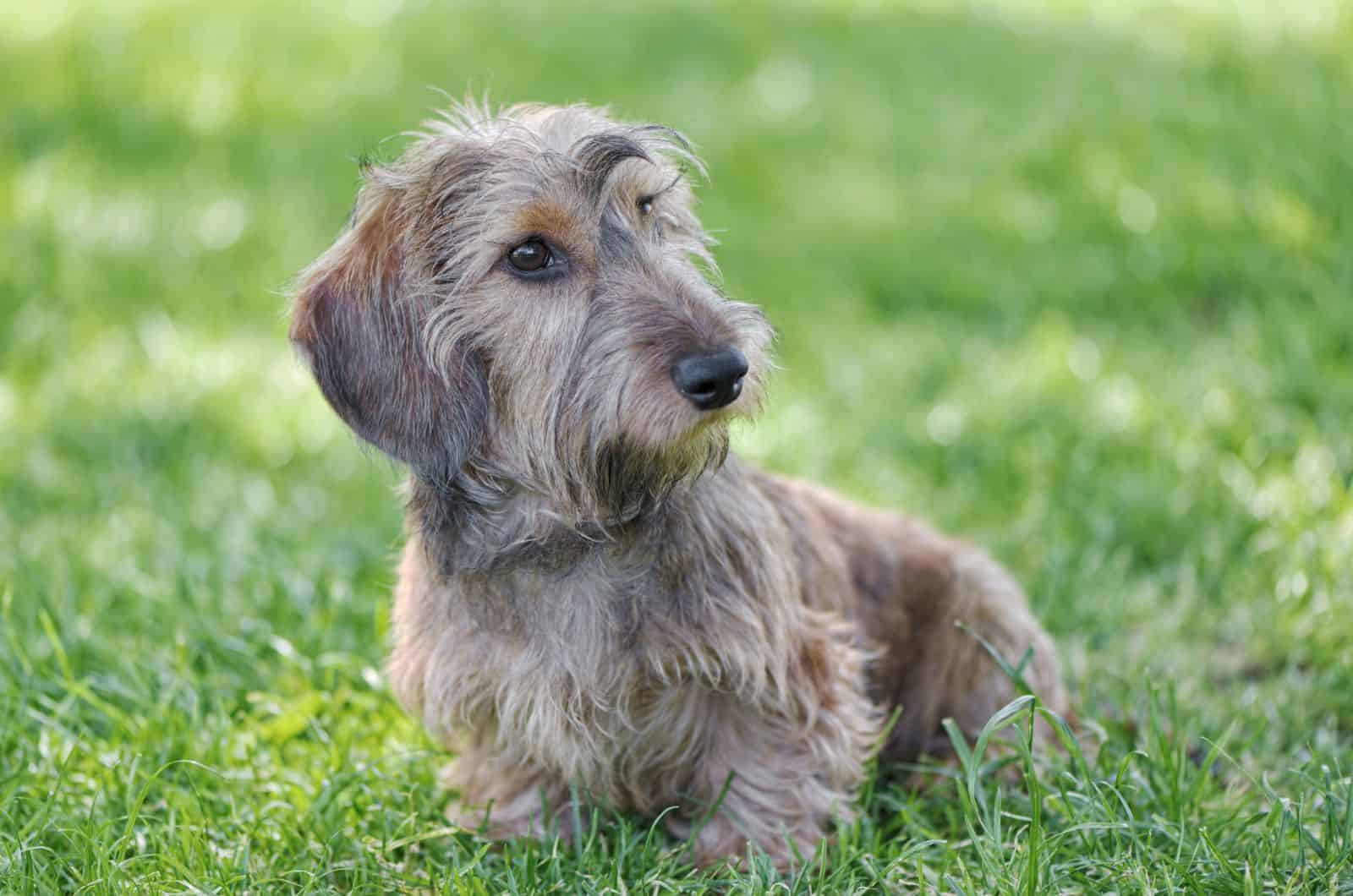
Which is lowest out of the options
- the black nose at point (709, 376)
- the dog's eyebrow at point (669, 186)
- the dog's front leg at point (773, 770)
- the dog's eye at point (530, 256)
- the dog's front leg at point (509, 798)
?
the dog's front leg at point (509, 798)

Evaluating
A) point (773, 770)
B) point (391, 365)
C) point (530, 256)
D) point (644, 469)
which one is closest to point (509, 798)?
point (773, 770)

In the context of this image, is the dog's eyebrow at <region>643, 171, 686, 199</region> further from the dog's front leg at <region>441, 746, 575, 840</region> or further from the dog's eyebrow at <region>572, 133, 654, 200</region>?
the dog's front leg at <region>441, 746, 575, 840</region>

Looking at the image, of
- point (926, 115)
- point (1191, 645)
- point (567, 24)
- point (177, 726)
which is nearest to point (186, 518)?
point (177, 726)

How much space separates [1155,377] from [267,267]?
16.9 feet

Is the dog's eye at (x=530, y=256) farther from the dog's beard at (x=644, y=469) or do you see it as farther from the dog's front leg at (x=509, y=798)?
the dog's front leg at (x=509, y=798)

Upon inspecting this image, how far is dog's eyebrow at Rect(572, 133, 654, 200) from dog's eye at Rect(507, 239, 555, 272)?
7.1 inches

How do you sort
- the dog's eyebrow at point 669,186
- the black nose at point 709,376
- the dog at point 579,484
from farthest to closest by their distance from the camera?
the dog's eyebrow at point 669,186
the dog at point 579,484
the black nose at point 709,376

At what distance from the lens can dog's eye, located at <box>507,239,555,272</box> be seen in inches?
133

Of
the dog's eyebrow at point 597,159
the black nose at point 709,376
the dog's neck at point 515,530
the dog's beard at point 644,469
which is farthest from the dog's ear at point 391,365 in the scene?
the black nose at point 709,376

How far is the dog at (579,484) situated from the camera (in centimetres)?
331

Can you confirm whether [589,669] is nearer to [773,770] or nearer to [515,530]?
[515,530]

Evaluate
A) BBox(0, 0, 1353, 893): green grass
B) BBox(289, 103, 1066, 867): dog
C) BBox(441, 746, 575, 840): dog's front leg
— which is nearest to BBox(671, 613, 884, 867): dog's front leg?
BBox(289, 103, 1066, 867): dog

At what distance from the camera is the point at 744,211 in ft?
30.5

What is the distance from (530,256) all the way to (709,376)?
62 cm
